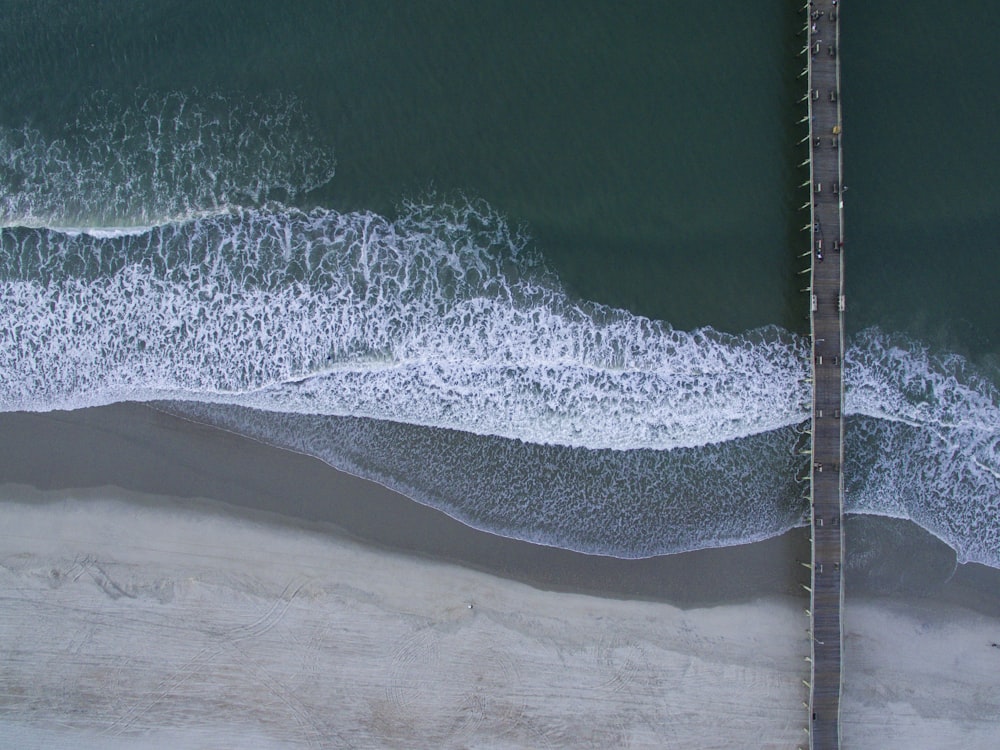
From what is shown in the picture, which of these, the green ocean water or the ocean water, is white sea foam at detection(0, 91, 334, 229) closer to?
the ocean water

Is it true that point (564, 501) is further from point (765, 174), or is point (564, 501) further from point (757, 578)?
point (765, 174)

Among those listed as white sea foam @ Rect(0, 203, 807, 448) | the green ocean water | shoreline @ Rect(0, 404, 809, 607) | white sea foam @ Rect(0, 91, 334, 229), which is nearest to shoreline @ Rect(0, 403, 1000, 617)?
shoreline @ Rect(0, 404, 809, 607)

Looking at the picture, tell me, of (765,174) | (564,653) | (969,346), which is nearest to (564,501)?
(564,653)

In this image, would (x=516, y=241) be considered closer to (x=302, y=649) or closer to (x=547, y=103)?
(x=547, y=103)

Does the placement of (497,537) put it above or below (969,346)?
below

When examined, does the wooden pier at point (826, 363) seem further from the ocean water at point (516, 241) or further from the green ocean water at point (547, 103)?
the green ocean water at point (547, 103)

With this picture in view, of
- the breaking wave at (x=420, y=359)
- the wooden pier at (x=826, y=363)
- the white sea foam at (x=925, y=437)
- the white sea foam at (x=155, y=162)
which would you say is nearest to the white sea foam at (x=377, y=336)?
the breaking wave at (x=420, y=359)
